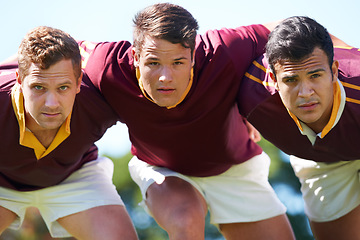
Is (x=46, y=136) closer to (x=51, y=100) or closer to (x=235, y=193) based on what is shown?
(x=51, y=100)

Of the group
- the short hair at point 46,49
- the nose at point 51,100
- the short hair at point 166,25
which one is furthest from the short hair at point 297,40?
the nose at point 51,100

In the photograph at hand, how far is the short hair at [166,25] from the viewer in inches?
171

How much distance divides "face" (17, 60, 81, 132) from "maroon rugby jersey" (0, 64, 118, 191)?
160 millimetres

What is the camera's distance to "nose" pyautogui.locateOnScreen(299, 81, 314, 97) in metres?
4.10

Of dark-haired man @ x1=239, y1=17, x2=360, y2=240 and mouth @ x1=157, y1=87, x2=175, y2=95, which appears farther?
mouth @ x1=157, y1=87, x2=175, y2=95

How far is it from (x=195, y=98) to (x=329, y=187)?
4.53ft

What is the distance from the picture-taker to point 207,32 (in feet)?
15.5

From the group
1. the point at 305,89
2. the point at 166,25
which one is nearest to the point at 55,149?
the point at 166,25

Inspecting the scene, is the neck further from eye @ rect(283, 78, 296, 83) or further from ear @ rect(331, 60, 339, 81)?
ear @ rect(331, 60, 339, 81)

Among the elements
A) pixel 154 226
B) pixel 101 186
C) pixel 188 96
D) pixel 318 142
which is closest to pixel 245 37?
pixel 188 96

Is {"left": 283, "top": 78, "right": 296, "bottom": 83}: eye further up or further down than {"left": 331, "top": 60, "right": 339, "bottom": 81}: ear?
further down

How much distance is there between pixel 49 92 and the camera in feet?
14.1

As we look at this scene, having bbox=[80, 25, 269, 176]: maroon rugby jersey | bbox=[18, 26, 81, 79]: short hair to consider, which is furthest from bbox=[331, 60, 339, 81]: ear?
bbox=[18, 26, 81, 79]: short hair

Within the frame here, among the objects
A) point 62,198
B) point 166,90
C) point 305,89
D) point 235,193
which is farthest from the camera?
point 235,193
